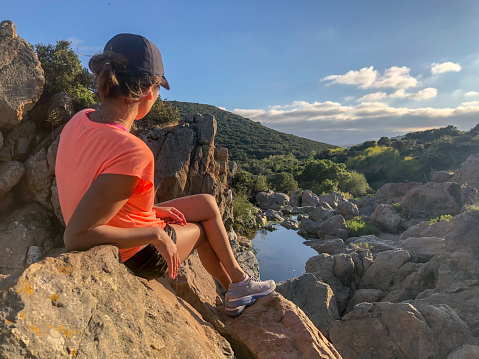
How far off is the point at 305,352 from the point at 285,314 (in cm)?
31

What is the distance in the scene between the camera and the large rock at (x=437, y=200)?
15570 mm

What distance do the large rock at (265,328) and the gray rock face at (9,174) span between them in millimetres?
7342

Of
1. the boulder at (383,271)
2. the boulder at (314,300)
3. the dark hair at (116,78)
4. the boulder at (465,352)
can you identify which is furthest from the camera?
the boulder at (383,271)

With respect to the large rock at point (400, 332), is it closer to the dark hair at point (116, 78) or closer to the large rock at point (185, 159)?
the dark hair at point (116, 78)

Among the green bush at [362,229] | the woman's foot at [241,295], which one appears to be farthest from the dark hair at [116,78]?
the green bush at [362,229]

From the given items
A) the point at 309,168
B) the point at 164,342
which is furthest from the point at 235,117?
the point at 164,342

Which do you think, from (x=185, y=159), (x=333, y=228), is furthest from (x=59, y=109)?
(x=333, y=228)

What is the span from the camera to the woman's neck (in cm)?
178

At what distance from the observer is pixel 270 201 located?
25484mm

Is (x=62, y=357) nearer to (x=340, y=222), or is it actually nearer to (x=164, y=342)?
(x=164, y=342)

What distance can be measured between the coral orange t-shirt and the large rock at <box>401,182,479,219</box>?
55.6ft

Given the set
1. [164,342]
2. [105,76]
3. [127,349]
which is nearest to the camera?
[127,349]

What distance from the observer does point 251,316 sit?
8.42 ft

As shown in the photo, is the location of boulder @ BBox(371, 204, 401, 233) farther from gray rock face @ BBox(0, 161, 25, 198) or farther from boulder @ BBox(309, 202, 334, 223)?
gray rock face @ BBox(0, 161, 25, 198)
